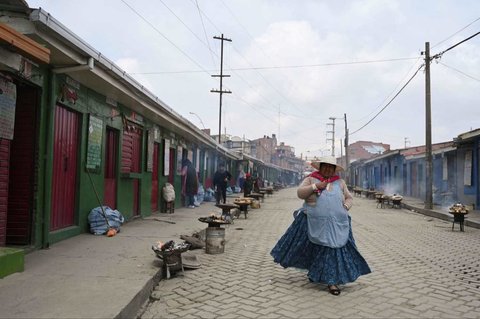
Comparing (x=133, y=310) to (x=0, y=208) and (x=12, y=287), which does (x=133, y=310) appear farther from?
(x=0, y=208)

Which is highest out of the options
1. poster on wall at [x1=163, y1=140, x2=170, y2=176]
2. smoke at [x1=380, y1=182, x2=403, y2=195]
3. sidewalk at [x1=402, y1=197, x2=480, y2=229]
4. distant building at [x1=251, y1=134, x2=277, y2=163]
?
distant building at [x1=251, y1=134, x2=277, y2=163]

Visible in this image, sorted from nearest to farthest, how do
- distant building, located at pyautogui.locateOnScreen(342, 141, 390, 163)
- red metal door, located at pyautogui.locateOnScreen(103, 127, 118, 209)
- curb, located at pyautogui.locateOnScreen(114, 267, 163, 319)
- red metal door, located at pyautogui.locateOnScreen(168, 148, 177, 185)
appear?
1. curb, located at pyautogui.locateOnScreen(114, 267, 163, 319)
2. red metal door, located at pyautogui.locateOnScreen(103, 127, 118, 209)
3. red metal door, located at pyautogui.locateOnScreen(168, 148, 177, 185)
4. distant building, located at pyautogui.locateOnScreen(342, 141, 390, 163)

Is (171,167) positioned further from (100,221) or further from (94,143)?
(100,221)

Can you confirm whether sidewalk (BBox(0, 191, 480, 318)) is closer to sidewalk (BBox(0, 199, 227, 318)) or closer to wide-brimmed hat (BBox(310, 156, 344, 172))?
sidewalk (BBox(0, 199, 227, 318))

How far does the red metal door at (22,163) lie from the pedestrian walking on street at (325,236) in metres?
4.00

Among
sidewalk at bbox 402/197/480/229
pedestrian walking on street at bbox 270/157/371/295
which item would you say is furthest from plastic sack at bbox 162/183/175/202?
sidewalk at bbox 402/197/480/229

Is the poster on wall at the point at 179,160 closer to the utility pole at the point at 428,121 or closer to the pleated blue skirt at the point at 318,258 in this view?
the pleated blue skirt at the point at 318,258

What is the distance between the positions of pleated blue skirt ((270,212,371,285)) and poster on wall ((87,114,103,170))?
4713mm

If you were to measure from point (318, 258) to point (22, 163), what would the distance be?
4.68 m

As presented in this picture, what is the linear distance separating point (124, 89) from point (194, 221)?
4403mm

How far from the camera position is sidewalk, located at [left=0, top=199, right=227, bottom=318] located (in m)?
4.04

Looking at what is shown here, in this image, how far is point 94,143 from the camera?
29.7 ft

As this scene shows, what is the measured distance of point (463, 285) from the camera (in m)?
5.87

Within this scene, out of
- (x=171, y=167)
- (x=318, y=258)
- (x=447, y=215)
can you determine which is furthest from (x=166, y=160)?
(x=447, y=215)
